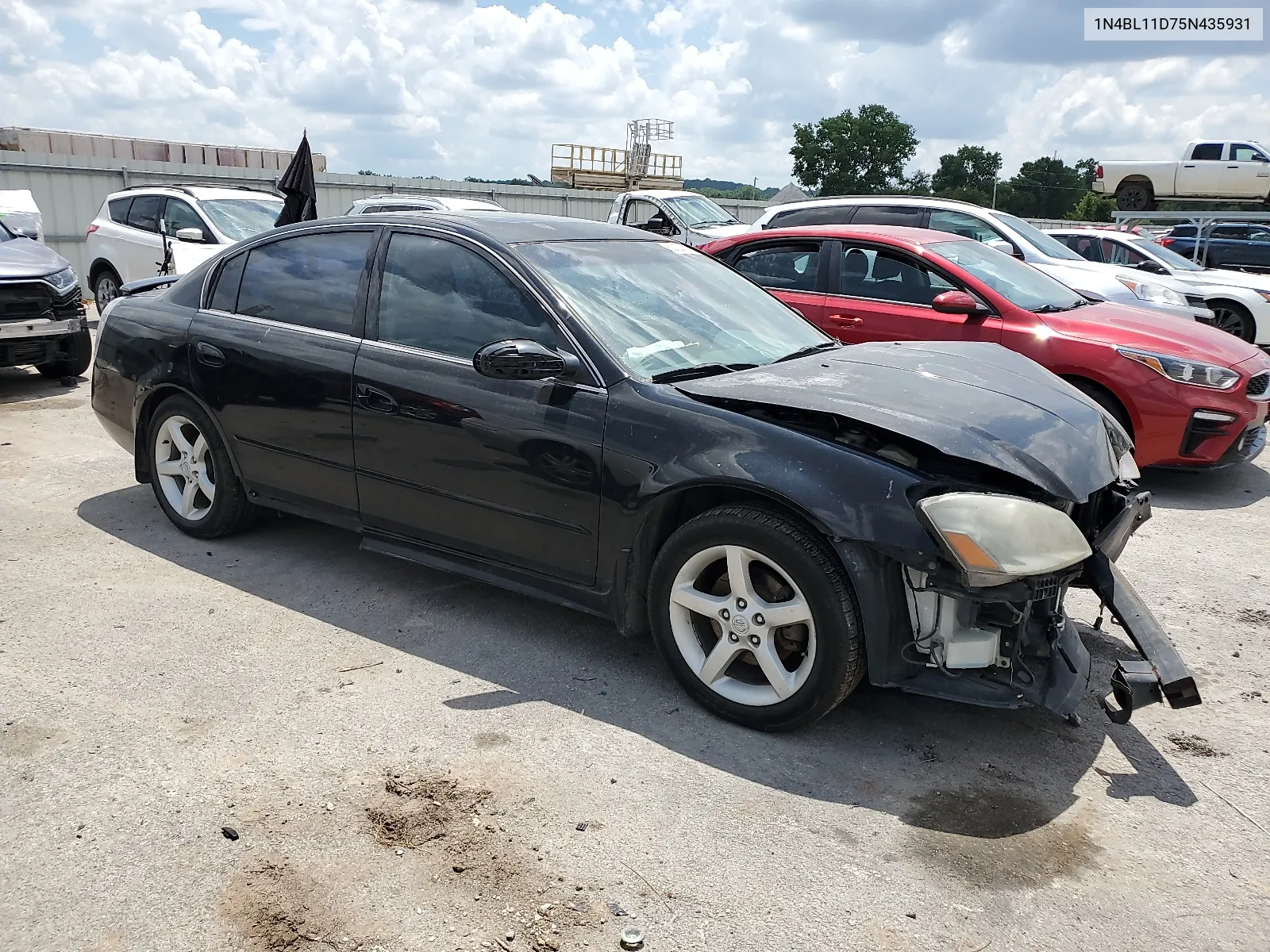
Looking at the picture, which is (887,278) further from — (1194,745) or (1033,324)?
(1194,745)

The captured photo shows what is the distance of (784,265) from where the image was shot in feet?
25.8

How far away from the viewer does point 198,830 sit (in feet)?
9.68

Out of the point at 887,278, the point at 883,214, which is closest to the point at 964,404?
the point at 887,278

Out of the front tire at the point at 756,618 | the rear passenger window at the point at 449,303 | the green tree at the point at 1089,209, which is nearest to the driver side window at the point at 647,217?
the rear passenger window at the point at 449,303

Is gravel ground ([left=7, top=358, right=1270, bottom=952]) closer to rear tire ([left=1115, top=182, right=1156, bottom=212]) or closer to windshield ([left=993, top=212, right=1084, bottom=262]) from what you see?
windshield ([left=993, top=212, right=1084, bottom=262])

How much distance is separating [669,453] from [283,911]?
182 cm

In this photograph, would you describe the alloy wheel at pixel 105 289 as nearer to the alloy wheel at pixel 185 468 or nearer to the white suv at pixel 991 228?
the white suv at pixel 991 228

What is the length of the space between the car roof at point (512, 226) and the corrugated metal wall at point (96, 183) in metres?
11.1

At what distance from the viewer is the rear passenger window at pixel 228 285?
201 inches

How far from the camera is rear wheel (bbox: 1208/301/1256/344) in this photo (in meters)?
12.9

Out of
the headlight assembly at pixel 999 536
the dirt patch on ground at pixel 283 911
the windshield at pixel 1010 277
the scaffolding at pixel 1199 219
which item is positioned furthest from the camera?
the scaffolding at pixel 1199 219

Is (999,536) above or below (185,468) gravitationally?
above

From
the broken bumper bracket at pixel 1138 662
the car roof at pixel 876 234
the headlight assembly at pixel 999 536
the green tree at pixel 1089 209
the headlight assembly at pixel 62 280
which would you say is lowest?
the broken bumper bracket at pixel 1138 662

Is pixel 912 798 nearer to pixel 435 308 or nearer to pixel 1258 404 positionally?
pixel 435 308
